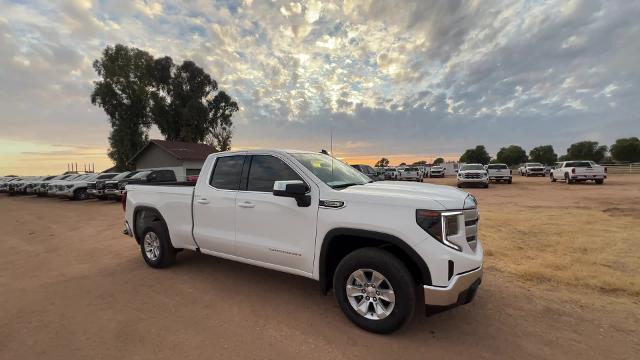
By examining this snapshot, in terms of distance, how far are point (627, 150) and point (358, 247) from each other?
4849 inches

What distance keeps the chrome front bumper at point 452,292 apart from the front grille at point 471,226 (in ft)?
1.22

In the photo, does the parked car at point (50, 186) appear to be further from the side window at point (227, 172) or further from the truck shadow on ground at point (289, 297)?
the side window at point (227, 172)

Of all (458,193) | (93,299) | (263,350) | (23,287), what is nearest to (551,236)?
(458,193)

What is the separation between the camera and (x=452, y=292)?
10.4 feet

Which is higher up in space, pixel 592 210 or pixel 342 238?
pixel 342 238

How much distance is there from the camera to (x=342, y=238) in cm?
385

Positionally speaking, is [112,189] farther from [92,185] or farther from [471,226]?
[471,226]

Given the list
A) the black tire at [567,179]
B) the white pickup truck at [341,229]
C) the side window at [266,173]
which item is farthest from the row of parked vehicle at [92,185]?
the black tire at [567,179]

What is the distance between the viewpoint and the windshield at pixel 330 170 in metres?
4.16

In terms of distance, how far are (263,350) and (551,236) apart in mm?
7302

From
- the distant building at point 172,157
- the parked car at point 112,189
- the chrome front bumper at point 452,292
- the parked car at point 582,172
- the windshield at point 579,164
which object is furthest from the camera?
the distant building at point 172,157

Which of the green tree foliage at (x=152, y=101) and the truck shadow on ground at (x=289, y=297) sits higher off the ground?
the green tree foliage at (x=152, y=101)

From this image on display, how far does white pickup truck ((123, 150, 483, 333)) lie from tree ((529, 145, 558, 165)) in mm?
126378

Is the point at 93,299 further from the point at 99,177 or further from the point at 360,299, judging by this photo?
the point at 99,177
